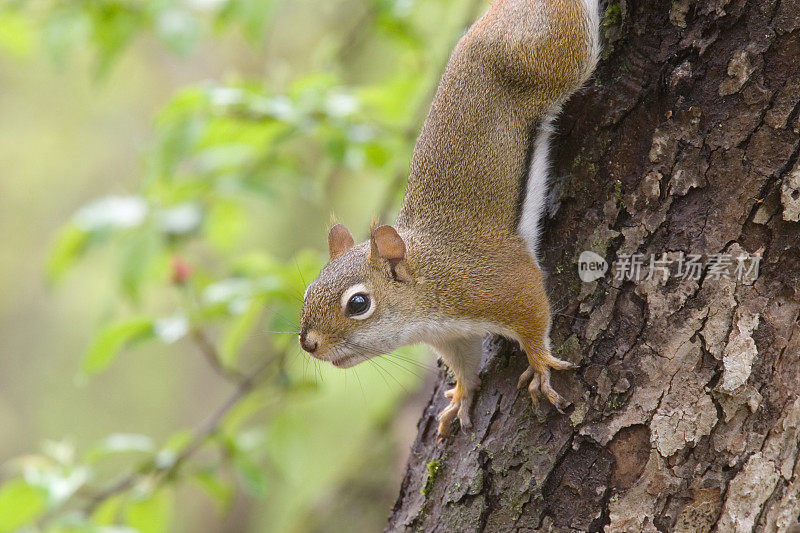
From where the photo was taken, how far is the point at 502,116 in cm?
212

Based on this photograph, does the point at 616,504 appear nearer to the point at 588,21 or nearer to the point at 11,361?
the point at 588,21

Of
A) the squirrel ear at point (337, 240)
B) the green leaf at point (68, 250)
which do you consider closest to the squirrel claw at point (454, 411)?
the squirrel ear at point (337, 240)

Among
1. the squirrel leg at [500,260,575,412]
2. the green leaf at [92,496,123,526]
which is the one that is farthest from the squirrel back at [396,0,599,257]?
the green leaf at [92,496,123,526]

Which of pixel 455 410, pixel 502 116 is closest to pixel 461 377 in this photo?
pixel 455 410

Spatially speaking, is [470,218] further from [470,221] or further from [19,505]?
[19,505]

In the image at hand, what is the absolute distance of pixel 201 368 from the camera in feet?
25.7

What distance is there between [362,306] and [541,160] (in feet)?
2.08

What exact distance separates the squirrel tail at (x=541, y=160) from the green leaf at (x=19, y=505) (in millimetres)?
1866

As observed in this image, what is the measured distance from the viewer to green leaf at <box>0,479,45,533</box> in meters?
2.57

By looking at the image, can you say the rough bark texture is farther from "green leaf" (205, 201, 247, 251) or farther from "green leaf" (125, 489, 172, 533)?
"green leaf" (205, 201, 247, 251)

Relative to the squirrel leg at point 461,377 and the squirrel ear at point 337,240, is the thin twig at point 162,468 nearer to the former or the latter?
A: the squirrel ear at point 337,240

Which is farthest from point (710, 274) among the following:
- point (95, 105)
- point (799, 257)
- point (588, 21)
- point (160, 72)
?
point (95, 105)

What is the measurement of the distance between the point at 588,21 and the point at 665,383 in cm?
95

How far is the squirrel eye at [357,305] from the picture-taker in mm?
2145
